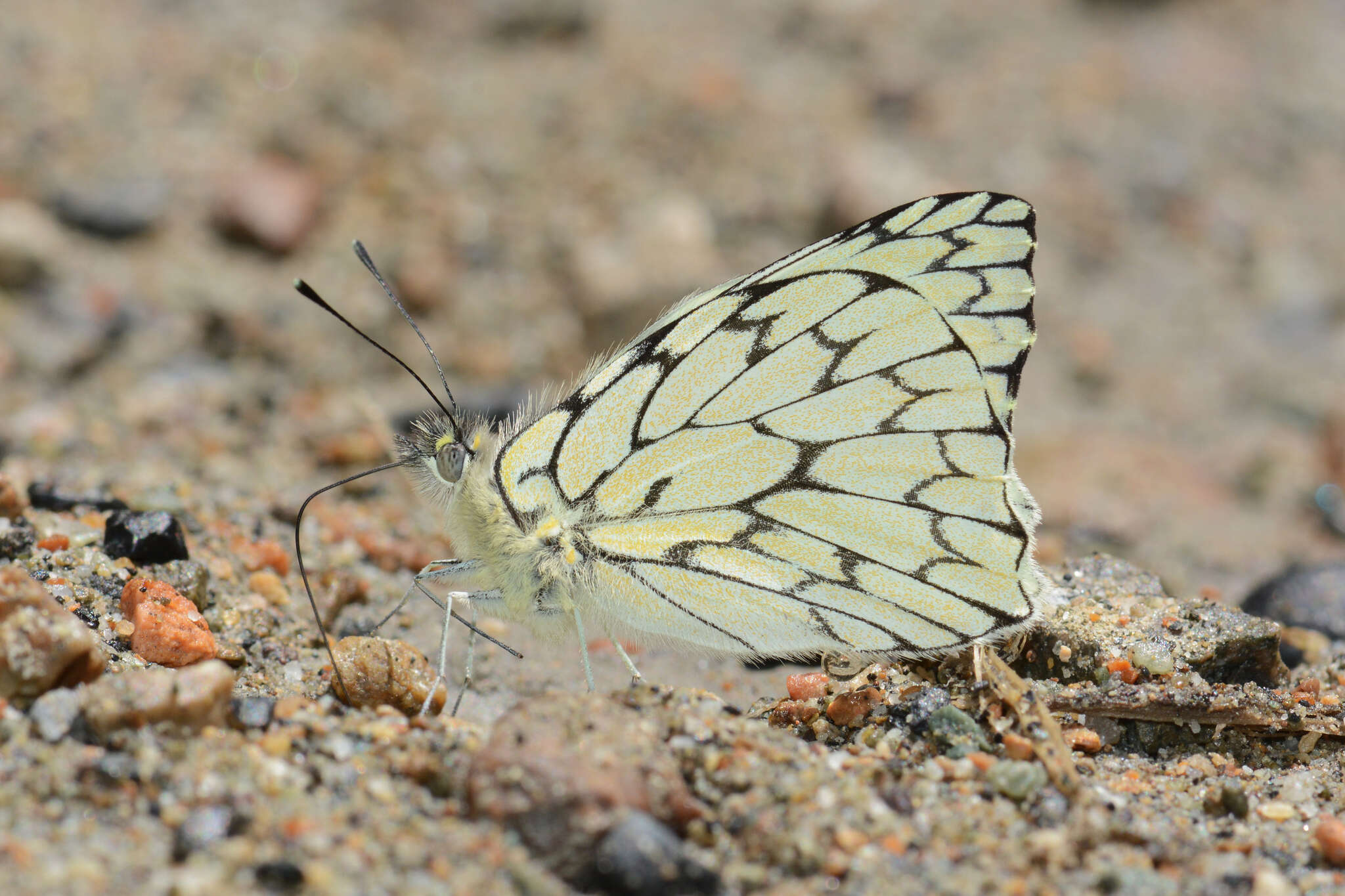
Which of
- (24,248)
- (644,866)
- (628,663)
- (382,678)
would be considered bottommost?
(644,866)

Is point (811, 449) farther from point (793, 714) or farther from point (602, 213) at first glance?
point (602, 213)

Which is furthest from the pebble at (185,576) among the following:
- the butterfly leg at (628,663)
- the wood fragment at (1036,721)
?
the wood fragment at (1036,721)

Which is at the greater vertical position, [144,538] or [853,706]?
[144,538]

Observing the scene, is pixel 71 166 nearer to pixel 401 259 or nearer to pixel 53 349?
pixel 53 349

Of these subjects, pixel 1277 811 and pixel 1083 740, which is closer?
pixel 1277 811

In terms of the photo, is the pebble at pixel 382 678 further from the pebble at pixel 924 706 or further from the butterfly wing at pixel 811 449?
the pebble at pixel 924 706

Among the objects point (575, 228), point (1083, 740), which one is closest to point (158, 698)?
point (1083, 740)

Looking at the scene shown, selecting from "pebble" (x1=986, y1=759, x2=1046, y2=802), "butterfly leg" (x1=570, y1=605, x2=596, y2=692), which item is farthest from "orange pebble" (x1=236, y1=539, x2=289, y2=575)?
"pebble" (x1=986, y1=759, x2=1046, y2=802)
